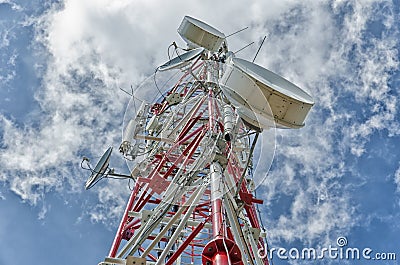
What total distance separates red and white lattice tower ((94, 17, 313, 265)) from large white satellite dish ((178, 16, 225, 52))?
2155mm

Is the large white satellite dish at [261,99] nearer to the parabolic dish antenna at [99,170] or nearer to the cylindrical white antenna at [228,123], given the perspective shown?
the cylindrical white antenna at [228,123]

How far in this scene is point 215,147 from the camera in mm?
6797

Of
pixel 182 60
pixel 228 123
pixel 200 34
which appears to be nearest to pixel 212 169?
pixel 228 123

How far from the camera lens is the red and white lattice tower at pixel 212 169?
20.9 feet

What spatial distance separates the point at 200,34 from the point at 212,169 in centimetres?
767

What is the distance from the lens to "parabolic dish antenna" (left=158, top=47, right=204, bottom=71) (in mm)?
10117

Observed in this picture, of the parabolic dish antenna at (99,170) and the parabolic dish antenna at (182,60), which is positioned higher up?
the parabolic dish antenna at (182,60)

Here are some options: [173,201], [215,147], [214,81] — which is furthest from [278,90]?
[214,81]

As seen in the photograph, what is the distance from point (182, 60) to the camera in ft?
33.7

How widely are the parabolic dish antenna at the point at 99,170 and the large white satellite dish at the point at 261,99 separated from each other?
511cm

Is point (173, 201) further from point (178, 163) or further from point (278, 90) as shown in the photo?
point (278, 90)

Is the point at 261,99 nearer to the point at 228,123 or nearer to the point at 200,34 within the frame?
the point at 228,123

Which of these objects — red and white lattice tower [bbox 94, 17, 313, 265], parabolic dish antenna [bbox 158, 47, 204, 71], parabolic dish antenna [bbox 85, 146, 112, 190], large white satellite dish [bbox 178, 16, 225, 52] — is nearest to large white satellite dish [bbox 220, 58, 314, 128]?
red and white lattice tower [bbox 94, 17, 313, 265]

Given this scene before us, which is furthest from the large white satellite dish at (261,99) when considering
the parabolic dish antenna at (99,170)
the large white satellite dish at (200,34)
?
the large white satellite dish at (200,34)
